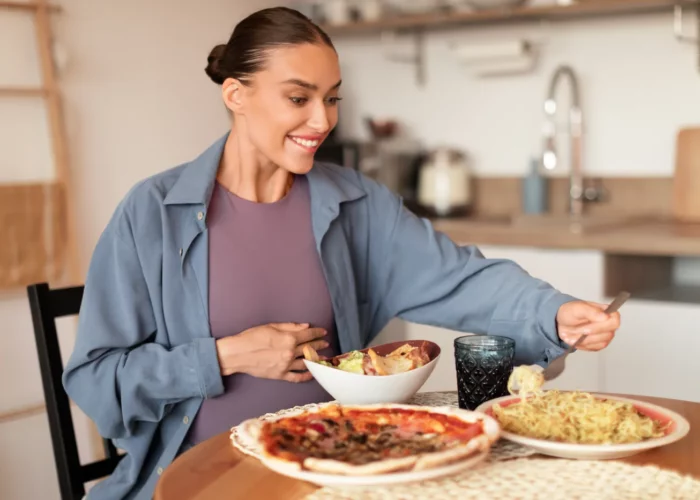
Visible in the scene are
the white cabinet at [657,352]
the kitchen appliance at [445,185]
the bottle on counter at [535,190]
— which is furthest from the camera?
the kitchen appliance at [445,185]

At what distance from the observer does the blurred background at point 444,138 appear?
2680mm

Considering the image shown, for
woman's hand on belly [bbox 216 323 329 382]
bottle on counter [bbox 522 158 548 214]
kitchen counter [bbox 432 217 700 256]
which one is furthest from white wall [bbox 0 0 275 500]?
woman's hand on belly [bbox 216 323 329 382]

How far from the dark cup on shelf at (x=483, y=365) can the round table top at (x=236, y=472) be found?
24 centimetres

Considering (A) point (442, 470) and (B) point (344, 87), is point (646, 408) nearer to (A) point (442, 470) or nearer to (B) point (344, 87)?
(A) point (442, 470)

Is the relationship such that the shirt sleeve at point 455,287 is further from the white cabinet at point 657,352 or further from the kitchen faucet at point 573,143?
the kitchen faucet at point 573,143

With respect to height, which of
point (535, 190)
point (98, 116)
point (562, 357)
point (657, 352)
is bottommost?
point (657, 352)

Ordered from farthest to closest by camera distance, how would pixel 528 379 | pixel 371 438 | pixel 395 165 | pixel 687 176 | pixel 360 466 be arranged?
pixel 395 165, pixel 687 176, pixel 528 379, pixel 371 438, pixel 360 466

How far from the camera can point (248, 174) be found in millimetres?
1639

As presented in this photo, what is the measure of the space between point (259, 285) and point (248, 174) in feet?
0.73

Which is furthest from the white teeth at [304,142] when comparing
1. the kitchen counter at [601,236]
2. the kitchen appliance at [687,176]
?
the kitchen appliance at [687,176]

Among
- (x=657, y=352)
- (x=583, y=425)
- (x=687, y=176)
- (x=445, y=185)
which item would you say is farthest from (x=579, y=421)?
(x=445, y=185)

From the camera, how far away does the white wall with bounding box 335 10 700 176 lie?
120 inches

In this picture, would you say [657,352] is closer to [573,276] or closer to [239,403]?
[573,276]

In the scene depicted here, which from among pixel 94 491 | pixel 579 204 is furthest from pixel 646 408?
pixel 579 204
